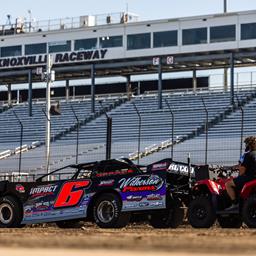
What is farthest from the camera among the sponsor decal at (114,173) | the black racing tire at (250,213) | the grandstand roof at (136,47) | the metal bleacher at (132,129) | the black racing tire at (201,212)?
the grandstand roof at (136,47)

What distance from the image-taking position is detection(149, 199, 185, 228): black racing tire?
16.7 meters

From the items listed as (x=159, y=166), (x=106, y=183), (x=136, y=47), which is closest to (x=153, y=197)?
(x=159, y=166)

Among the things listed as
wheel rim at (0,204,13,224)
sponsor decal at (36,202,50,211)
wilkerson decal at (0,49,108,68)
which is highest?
wilkerson decal at (0,49,108,68)

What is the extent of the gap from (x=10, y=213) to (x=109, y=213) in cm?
264

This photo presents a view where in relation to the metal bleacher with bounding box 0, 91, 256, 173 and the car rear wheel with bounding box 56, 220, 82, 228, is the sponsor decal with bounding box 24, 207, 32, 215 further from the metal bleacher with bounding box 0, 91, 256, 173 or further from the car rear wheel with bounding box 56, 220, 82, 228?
the metal bleacher with bounding box 0, 91, 256, 173

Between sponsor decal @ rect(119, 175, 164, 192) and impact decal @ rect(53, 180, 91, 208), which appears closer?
sponsor decal @ rect(119, 175, 164, 192)

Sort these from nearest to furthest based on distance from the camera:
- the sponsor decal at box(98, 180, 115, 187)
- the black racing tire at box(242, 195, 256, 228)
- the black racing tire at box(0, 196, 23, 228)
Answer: the black racing tire at box(242, 195, 256, 228), the sponsor decal at box(98, 180, 115, 187), the black racing tire at box(0, 196, 23, 228)

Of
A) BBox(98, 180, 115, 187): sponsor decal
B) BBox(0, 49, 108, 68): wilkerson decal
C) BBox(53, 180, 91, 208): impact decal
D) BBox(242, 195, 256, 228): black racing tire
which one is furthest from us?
Answer: BBox(0, 49, 108, 68): wilkerson decal

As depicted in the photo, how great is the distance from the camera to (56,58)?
57.5m

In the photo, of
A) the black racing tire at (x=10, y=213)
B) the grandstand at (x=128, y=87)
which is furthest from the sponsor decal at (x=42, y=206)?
the grandstand at (x=128, y=87)

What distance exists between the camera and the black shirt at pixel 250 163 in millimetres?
15281

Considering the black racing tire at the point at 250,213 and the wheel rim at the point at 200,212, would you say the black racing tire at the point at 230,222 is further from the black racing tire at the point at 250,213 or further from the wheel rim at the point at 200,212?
the black racing tire at the point at 250,213

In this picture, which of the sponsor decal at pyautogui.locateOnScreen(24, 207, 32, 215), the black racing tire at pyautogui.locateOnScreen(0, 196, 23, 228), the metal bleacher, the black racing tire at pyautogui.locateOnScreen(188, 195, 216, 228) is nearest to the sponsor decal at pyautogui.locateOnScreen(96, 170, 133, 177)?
the black racing tire at pyautogui.locateOnScreen(188, 195, 216, 228)

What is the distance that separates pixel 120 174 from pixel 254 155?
2.89 meters
